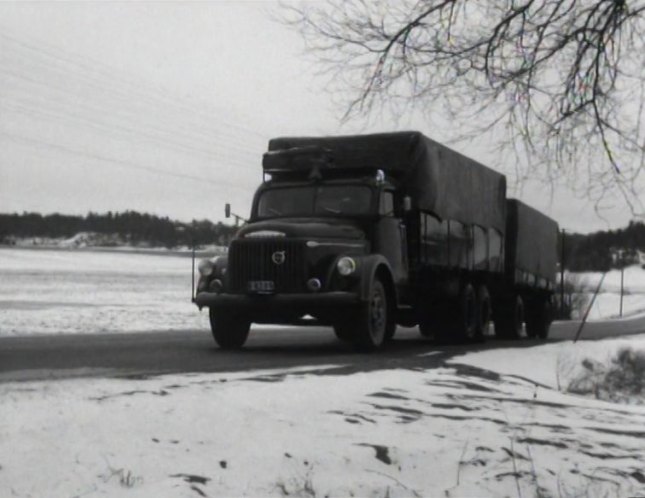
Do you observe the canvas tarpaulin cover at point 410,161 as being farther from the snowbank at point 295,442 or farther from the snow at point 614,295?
the snow at point 614,295

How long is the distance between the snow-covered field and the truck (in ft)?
9.86

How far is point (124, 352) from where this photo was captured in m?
13.1

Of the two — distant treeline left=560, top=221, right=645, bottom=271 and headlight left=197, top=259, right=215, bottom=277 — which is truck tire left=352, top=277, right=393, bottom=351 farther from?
distant treeline left=560, top=221, right=645, bottom=271

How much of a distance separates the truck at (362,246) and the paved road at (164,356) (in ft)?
1.90

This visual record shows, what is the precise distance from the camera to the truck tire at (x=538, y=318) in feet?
Result: 79.1

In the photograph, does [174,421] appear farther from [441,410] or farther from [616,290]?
[616,290]

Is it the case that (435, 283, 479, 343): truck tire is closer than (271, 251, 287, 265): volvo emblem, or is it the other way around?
(271, 251, 287, 265): volvo emblem

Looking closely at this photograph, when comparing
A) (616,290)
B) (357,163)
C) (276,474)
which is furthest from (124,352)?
(616,290)

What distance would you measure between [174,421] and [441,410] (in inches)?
97.6

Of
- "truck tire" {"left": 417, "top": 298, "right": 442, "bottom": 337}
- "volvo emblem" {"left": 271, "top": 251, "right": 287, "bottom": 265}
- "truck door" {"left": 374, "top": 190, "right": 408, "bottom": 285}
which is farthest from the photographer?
"truck tire" {"left": 417, "top": 298, "right": 442, "bottom": 337}

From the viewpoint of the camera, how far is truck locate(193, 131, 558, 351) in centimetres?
1316

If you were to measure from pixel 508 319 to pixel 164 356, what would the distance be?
1083 cm

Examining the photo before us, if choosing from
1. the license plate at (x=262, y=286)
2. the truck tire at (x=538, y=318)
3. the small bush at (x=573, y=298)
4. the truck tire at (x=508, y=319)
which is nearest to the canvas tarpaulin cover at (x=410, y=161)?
the license plate at (x=262, y=286)

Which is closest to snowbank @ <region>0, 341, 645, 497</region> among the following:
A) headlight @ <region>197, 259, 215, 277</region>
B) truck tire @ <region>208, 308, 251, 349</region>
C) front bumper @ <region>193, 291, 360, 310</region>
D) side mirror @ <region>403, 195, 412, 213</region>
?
front bumper @ <region>193, 291, 360, 310</region>
